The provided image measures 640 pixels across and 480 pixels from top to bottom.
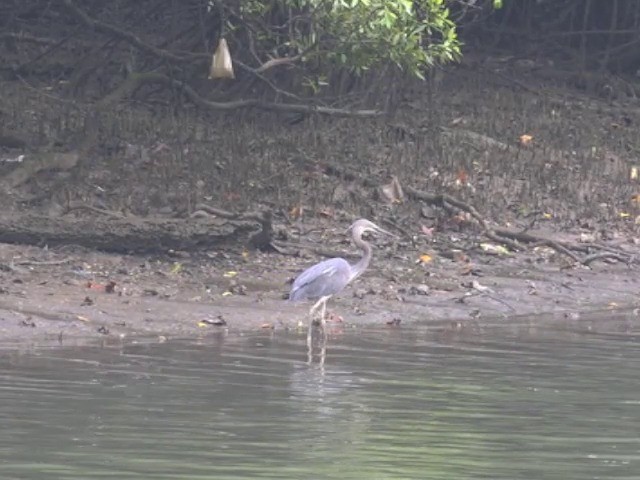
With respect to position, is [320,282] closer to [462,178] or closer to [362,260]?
[362,260]

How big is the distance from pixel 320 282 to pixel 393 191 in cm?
432

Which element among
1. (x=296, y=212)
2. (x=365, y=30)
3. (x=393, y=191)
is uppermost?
(x=365, y=30)

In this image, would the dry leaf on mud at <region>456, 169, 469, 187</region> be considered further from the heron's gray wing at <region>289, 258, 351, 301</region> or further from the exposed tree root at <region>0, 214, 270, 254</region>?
the heron's gray wing at <region>289, 258, 351, 301</region>

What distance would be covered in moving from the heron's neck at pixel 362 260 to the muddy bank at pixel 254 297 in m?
0.30

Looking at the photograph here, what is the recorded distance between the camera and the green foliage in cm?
1446

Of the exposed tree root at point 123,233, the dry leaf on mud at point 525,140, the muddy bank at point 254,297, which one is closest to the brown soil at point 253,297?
the muddy bank at point 254,297

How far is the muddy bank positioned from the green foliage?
1753 mm

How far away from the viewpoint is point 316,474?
23.4 feet

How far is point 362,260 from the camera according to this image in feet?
42.9

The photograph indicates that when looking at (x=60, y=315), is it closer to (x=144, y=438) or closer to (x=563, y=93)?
(x=144, y=438)

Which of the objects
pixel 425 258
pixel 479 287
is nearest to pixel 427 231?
pixel 425 258

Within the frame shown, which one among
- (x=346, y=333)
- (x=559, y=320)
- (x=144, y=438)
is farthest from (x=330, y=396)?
(x=559, y=320)

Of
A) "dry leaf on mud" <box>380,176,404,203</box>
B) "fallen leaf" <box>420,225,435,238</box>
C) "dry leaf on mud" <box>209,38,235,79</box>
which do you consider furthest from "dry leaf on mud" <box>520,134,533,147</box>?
"dry leaf on mud" <box>209,38,235,79</box>

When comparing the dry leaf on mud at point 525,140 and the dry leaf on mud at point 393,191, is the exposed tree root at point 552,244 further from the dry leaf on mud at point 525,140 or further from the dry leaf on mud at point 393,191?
the dry leaf on mud at point 525,140
